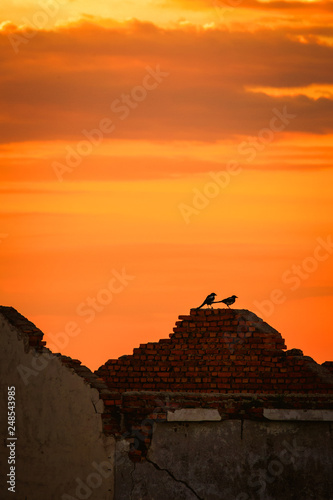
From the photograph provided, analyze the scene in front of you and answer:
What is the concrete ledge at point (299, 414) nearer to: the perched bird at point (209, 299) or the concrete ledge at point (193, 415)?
the concrete ledge at point (193, 415)

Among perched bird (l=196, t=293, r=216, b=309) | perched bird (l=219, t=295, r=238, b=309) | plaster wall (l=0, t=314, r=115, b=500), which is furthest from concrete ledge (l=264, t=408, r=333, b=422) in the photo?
perched bird (l=196, t=293, r=216, b=309)

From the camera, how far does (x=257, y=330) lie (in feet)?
62.2

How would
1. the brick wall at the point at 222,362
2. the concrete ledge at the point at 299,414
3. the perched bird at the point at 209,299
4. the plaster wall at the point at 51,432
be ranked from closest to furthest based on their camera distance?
the plaster wall at the point at 51,432 < the concrete ledge at the point at 299,414 < the brick wall at the point at 222,362 < the perched bird at the point at 209,299

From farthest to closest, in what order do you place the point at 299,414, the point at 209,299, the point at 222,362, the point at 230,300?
the point at 209,299, the point at 230,300, the point at 222,362, the point at 299,414

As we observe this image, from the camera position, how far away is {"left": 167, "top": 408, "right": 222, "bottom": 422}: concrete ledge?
17.2 m

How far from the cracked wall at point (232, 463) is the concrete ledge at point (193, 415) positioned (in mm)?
116

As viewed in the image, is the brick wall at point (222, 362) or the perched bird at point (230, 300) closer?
the brick wall at point (222, 362)

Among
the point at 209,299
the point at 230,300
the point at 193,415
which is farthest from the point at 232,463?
the point at 209,299

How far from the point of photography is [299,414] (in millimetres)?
17625

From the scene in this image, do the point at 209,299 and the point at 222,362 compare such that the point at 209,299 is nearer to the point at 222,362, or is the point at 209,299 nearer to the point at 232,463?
the point at 222,362

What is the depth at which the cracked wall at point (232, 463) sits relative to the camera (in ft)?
56.1

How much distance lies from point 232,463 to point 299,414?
1.26 metres

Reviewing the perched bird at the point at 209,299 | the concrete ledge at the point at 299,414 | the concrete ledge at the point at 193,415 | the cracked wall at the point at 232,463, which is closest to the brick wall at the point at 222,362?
the perched bird at the point at 209,299

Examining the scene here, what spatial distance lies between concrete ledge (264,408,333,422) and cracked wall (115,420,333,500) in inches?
5.5
